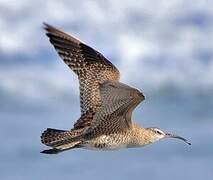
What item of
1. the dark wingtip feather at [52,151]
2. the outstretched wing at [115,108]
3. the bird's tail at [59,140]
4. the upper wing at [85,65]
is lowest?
the dark wingtip feather at [52,151]

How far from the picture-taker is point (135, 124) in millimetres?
19453

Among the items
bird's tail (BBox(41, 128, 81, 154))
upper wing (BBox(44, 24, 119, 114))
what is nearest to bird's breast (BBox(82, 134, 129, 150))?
bird's tail (BBox(41, 128, 81, 154))

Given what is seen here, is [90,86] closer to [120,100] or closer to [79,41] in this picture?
[79,41]

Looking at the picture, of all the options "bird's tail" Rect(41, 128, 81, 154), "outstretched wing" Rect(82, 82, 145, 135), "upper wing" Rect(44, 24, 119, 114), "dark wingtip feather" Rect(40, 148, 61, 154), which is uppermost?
"upper wing" Rect(44, 24, 119, 114)

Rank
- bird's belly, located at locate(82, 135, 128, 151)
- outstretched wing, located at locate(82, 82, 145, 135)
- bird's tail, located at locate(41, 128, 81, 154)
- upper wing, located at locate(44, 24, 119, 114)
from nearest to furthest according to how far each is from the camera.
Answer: outstretched wing, located at locate(82, 82, 145, 135) → bird's tail, located at locate(41, 128, 81, 154) → bird's belly, located at locate(82, 135, 128, 151) → upper wing, located at locate(44, 24, 119, 114)

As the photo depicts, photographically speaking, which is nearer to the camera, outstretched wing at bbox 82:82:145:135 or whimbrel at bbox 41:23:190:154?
outstretched wing at bbox 82:82:145:135

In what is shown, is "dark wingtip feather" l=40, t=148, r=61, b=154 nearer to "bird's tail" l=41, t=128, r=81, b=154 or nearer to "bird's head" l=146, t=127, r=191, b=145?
"bird's tail" l=41, t=128, r=81, b=154

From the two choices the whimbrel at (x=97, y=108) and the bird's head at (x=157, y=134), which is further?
the bird's head at (x=157, y=134)

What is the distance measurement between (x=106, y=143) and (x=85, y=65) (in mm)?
2512

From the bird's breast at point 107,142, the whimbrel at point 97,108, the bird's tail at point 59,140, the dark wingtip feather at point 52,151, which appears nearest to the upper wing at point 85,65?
the whimbrel at point 97,108

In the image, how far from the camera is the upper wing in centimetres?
1930

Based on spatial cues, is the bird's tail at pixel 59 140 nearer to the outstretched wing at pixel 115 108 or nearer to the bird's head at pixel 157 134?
the outstretched wing at pixel 115 108

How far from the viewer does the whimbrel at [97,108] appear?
16.9 m

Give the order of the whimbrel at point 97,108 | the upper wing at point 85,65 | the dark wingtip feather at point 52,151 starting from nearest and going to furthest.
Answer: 1. the whimbrel at point 97,108
2. the dark wingtip feather at point 52,151
3. the upper wing at point 85,65
